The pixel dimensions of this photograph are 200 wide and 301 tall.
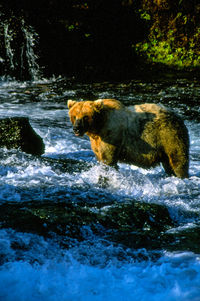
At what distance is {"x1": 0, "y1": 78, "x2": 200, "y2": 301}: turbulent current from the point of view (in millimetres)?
3826

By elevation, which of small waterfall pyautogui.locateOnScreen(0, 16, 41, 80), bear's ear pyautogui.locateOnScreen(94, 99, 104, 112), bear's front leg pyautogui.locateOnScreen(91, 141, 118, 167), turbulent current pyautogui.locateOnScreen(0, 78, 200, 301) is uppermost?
small waterfall pyautogui.locateOnScreen(0, 16, 41, 80)

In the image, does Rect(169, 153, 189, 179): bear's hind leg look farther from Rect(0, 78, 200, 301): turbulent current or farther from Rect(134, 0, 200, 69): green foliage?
Rect(134, 0, 200, 69): green foliage

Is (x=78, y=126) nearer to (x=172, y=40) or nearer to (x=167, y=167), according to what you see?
(x=167, y=167)

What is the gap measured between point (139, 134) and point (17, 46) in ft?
48.4

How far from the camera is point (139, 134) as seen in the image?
591cm

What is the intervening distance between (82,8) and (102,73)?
5.00 metres

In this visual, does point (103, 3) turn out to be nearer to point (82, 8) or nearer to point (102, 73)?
point (82, 8)

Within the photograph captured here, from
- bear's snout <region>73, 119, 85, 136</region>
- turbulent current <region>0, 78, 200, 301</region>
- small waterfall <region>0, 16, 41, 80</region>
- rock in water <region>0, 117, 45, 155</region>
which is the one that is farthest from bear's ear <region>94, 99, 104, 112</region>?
small waterfall <region>0, 16, 41, 80</region>

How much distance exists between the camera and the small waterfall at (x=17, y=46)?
60.7 feet

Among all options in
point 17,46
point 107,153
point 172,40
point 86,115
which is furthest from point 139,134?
point 17,46

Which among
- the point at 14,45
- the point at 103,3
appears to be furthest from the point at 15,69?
the point at 103,3

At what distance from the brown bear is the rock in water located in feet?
7.40

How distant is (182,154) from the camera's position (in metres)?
5.90

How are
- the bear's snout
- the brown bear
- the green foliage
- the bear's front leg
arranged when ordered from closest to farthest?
1. the bear's snout
2. the brown bear
3. the bear's front leg
4. the green foliage
